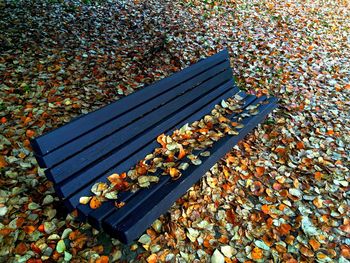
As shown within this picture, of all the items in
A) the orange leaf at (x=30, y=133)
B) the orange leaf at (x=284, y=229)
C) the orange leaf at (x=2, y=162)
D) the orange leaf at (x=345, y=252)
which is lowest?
the orange leaf at (x=345, y=252)

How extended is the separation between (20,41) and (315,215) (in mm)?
4672

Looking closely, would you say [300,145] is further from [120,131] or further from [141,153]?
[120,131]

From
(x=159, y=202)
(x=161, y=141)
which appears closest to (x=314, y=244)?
(x=159, y=202)

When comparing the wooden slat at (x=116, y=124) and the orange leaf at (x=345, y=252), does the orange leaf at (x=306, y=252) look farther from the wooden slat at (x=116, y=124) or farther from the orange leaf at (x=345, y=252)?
the wooden slat at (x=116, y=124)

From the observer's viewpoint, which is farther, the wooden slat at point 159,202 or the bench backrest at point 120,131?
the bench backrest at point 120,131

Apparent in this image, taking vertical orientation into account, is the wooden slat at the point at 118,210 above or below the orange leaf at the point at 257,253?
above

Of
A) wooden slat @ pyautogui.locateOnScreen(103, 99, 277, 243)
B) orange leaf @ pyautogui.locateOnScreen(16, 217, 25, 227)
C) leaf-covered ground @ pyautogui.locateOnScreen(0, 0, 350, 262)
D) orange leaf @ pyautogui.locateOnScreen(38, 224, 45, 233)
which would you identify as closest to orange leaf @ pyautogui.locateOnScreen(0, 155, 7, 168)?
leaf-covered ground @ pyautogui.locateOnScreen(0, 0, 350, 262)

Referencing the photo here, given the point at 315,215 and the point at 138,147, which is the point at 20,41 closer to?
the point at 138,147

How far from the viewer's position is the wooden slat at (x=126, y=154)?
2014 mm

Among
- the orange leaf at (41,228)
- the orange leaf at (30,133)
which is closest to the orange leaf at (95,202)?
the orange leaf at (41,228)

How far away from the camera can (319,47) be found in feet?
19.0

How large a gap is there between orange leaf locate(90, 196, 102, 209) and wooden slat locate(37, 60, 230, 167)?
34 cm

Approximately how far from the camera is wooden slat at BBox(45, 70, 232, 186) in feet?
6.53

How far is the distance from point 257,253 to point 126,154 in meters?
1.27
